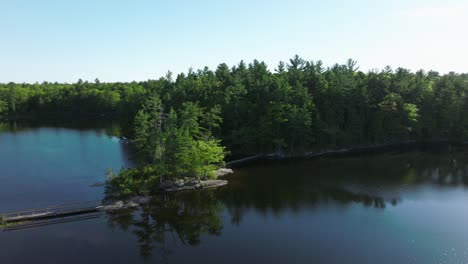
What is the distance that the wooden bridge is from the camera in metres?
26.6

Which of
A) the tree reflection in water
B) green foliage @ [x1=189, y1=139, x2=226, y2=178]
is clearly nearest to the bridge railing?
the tree reflection in water

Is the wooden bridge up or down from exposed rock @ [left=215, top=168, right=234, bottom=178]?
down

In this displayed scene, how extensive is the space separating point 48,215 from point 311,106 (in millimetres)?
39471

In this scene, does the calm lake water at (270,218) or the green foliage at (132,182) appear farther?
the green foliage at (132,182)

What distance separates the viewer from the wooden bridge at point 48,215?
26625 millimetres

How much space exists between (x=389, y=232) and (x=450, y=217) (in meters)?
6.69

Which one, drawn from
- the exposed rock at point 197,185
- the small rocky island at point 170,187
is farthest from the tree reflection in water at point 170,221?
the exposed rock at point 197,185

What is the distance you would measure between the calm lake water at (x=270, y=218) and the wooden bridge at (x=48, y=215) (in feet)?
3.58

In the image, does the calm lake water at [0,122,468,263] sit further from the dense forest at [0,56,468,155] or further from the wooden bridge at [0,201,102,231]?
the dense forest at [0,56,468,155]

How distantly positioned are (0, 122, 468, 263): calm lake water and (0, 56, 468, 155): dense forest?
8135mm

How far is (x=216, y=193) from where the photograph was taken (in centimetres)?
3428

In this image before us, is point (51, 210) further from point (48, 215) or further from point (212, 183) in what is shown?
point (212, 183)

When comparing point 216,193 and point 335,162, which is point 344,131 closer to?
point 335,162

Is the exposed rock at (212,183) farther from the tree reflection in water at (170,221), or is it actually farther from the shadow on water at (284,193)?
the tree reflection in water at (170,221)
